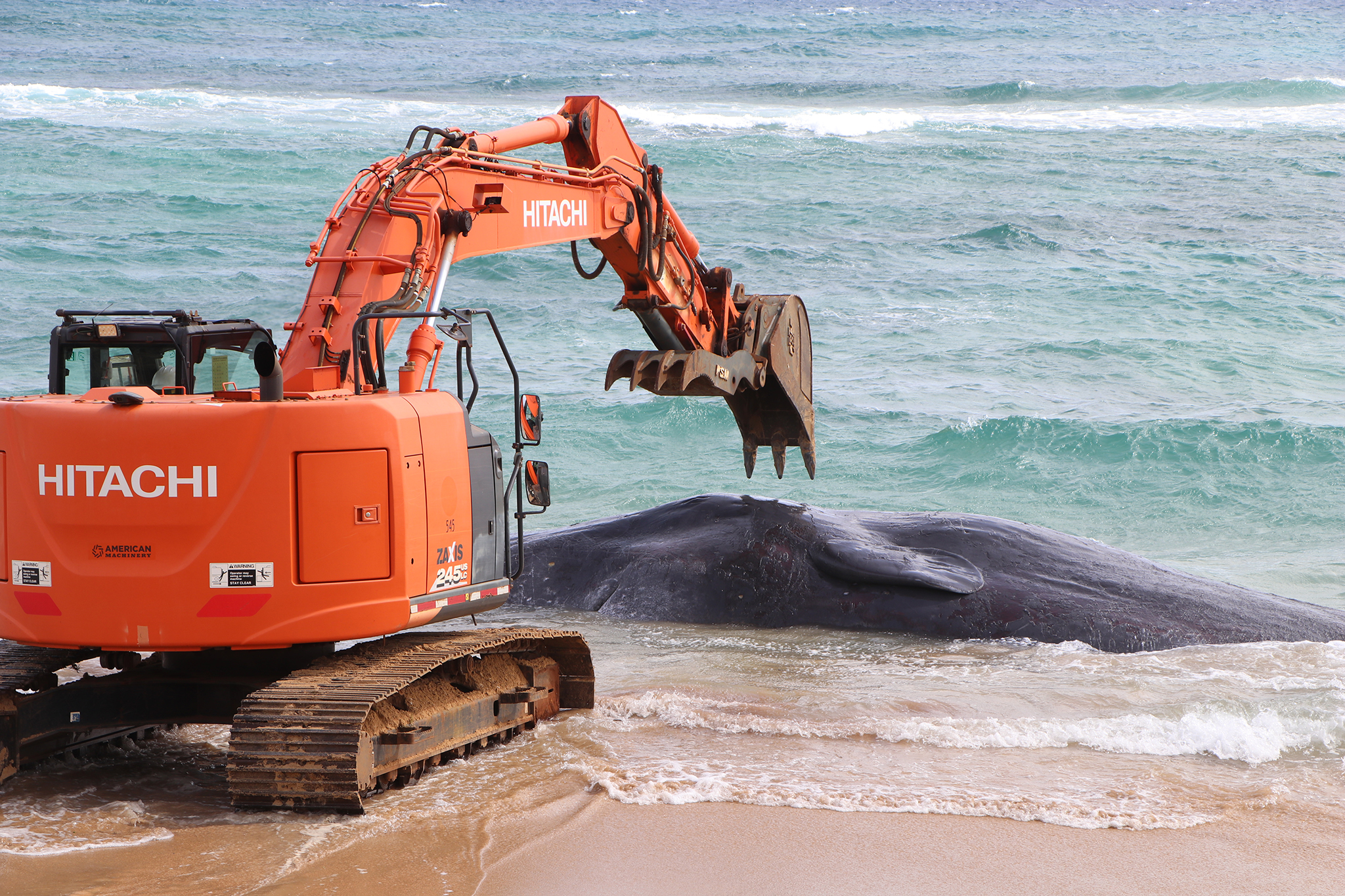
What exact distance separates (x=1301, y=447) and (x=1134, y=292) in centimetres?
815

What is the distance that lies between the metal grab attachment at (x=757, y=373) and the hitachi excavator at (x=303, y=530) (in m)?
1.60

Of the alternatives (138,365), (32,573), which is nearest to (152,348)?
(138,365)

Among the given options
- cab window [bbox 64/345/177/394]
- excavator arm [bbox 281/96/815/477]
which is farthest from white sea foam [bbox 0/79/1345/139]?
cab window [bbox 64/345/177/394]

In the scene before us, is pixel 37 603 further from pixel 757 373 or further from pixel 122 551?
pixel 757 373

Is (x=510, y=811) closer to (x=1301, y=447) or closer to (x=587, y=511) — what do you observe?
(x=587, y=511)

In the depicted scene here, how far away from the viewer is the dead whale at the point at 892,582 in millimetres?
8719

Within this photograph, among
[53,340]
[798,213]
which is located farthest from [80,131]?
[53,340]

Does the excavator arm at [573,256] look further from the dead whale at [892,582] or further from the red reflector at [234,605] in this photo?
the red reflector at [234,605]

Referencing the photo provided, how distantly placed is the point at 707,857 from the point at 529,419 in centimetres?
208

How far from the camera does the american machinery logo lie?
17.2ft

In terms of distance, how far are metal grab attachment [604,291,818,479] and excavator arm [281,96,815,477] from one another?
0.4 inches

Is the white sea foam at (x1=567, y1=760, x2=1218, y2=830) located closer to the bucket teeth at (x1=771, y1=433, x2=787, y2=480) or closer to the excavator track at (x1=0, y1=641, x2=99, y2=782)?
the excavator track at (x1=0, y1=641, x2=99, y2=782)

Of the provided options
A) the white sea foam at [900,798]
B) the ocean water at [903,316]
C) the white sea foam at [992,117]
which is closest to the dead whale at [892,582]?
the ocean water at [903,316]

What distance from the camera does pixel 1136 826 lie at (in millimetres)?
5316
